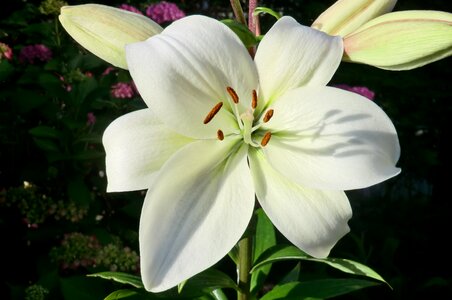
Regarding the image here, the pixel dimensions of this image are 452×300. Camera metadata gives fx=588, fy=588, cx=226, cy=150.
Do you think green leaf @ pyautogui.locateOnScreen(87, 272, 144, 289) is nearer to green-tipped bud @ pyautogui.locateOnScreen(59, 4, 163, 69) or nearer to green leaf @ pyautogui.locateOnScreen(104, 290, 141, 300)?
green leaf @ pyautogui.locateOnScreen(104, 290, 141, 300)

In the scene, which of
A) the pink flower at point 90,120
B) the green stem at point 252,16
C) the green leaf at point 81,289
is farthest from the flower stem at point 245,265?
the pink flower at point 90,120

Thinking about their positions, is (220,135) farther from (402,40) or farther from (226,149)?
(402,40)

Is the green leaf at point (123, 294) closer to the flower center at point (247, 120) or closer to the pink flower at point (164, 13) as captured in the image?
the flower center at point (247, 120)

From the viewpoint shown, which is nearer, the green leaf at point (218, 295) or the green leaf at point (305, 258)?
the green leaf at point (305, 258)

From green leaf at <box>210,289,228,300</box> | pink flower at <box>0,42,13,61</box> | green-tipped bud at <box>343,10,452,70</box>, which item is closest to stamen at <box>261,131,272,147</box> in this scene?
green-tipped bud at <box>343,10,452,70</box>

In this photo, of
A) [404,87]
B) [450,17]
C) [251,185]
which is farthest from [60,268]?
[404,87]

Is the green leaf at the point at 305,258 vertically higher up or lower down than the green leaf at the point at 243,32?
lower down
